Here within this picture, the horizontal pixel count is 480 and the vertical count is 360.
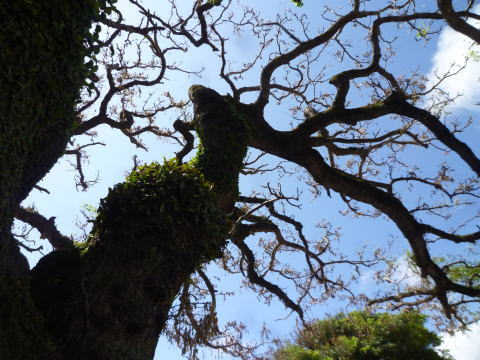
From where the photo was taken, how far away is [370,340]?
28.6 feet

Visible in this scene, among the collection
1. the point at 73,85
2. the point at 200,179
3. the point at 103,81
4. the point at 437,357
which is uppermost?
the point at 103,81

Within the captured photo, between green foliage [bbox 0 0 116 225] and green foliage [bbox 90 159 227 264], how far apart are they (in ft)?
2.37

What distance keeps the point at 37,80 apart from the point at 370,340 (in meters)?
8.82

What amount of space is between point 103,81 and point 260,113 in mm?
3876

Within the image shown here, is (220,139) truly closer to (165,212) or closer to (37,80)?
Answer: (165,212)

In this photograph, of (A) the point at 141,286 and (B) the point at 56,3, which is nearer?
(B) the point at 56,3

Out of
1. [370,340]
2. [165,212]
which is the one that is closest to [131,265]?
[165,212]

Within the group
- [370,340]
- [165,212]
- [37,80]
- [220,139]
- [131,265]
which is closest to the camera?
[37,80]

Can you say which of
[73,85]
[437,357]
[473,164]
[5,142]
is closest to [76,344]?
[5,142]

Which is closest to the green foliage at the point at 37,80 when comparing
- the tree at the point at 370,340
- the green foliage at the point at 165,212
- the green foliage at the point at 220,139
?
the green foliage at the point at 165,212

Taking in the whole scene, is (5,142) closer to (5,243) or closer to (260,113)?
(5,243)

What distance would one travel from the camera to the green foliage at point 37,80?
7.91 feet

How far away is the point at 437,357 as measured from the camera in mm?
8211

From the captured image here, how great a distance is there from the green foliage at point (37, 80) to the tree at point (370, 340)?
7.09 metres
